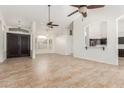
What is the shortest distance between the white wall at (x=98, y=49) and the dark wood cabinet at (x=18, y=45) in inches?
172

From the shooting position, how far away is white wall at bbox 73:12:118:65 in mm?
5527

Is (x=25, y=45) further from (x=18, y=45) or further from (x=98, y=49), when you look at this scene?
(x=98, y=49)

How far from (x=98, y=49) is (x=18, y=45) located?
21.0ft

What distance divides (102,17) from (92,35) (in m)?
1.44

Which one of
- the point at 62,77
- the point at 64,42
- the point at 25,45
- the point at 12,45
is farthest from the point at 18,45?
the point at 62,77

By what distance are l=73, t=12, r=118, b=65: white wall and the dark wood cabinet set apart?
4368 millimetres

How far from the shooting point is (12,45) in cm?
Result: 866

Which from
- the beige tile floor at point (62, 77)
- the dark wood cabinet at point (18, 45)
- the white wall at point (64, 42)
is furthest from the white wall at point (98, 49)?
the dark wood cabinet at point (18, 45)

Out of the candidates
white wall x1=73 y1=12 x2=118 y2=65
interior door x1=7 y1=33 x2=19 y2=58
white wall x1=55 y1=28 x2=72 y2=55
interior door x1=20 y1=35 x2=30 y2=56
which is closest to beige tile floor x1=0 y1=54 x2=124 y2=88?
white wall x1=73 y1=12 x2=118 y2=65

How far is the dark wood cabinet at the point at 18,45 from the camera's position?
8.55m

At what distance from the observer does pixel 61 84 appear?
2838mm

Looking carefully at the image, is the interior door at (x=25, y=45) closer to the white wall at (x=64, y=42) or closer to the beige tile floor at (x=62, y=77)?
the white wall at (x=64, y=42)

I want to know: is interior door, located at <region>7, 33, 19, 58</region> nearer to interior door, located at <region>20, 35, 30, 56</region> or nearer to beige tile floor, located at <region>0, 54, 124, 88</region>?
interior door, located at <region>20, 35, 30, 56</region>
